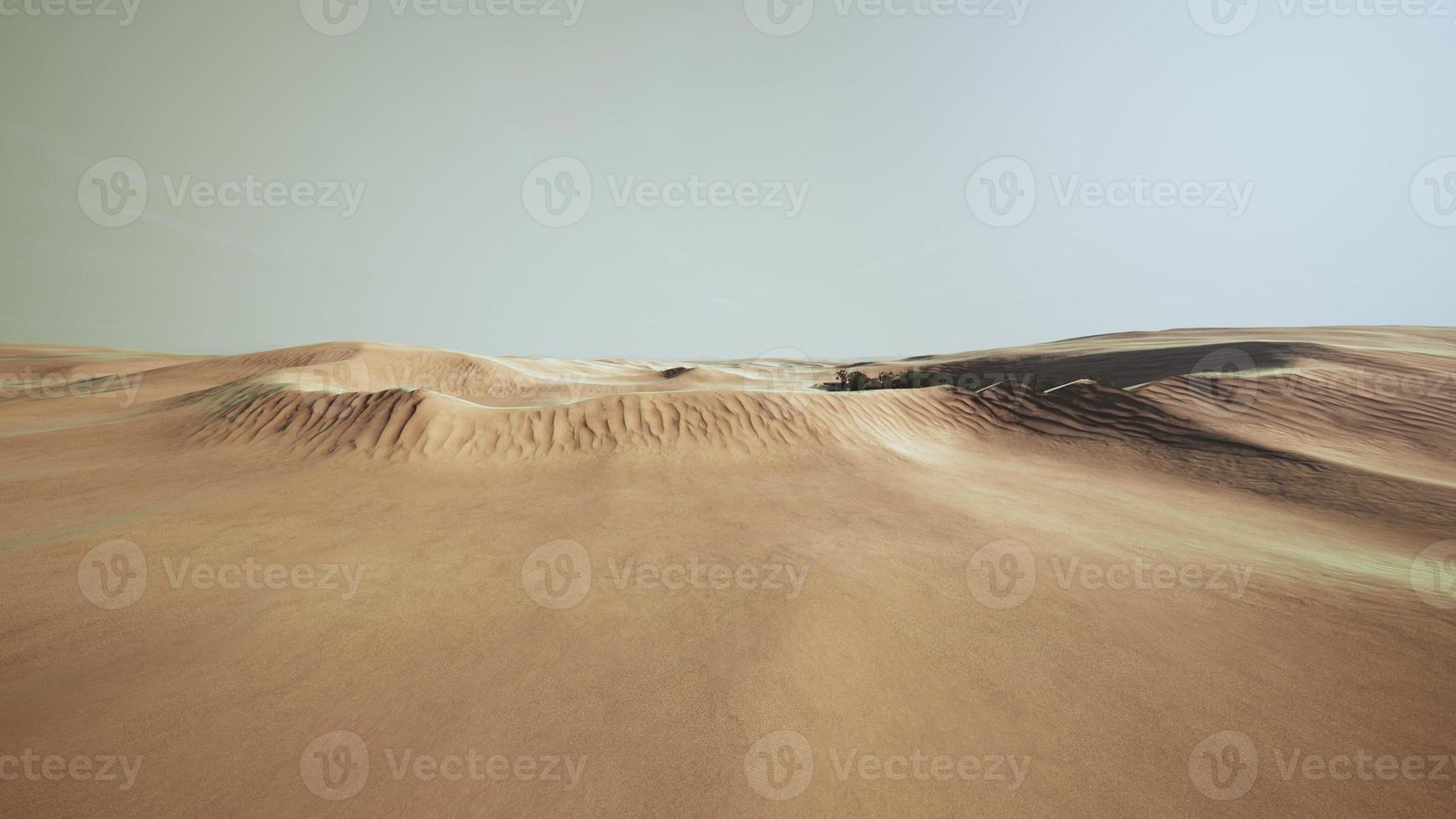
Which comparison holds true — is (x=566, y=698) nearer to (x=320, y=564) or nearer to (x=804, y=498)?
(x=320, y=564)

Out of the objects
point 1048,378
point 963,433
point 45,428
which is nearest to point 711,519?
point 963,433

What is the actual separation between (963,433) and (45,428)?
795 inches

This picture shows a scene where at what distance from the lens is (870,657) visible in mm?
3621

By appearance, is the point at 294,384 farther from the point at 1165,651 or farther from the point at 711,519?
the point at 1165,651

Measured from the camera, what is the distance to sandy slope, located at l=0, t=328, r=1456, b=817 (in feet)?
8.71

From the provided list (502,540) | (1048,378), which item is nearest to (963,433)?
(502,540)

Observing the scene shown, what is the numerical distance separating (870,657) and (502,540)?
13.2 ft

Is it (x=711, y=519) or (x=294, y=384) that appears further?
(x=294, y=384)

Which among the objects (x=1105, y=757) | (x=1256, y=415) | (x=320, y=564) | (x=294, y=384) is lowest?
(x=1105, y=757)

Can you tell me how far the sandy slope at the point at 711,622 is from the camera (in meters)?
2.66

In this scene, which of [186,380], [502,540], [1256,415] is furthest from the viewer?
[186,380]

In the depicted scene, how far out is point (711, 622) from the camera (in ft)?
13.3

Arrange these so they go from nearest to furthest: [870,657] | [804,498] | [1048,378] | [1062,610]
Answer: [870,657]
[1062,610]
[804,498]
[1048,378]

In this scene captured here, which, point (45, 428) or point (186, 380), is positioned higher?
point (186, 380)
